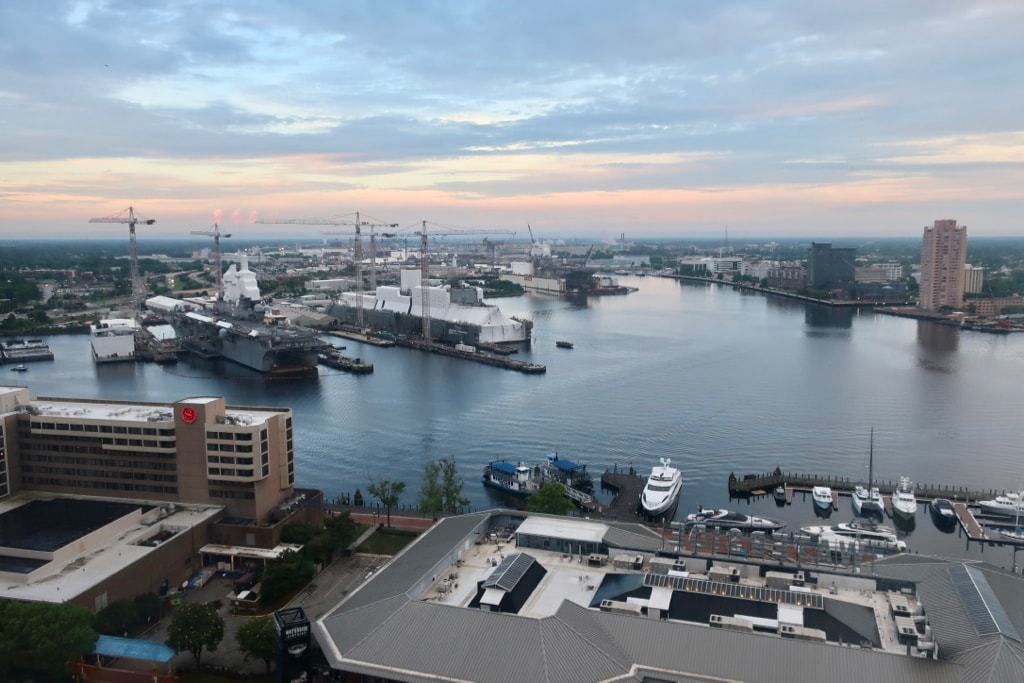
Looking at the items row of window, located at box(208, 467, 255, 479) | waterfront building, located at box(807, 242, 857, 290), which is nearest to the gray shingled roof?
row of window, located at box(208, 467, 255, 479)

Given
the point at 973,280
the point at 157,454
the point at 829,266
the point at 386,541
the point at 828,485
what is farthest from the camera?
the point at 829,266

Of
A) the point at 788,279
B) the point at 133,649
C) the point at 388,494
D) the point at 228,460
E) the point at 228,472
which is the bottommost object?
the point at 388,494

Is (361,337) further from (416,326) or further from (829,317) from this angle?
(829,317)

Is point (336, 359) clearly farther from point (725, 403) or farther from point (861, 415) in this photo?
point (861, 415)

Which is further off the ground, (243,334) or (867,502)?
(243,334)

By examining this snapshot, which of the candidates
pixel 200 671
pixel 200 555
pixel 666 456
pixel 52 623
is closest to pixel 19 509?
pixel 200 555

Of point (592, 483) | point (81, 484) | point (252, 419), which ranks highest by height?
point (252, 419)

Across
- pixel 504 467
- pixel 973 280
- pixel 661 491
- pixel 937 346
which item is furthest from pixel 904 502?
pixel 973 280
